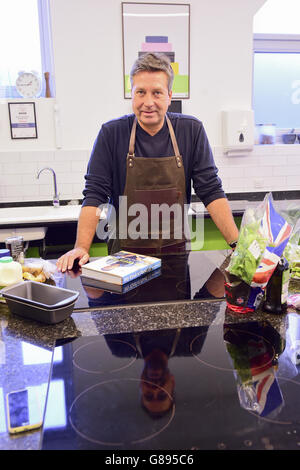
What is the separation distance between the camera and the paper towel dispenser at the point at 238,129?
3.54 m

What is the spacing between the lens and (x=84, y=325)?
117cm

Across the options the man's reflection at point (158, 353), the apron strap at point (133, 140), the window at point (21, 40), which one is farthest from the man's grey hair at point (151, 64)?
the window at point (21, 40)

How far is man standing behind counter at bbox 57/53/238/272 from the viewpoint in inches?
83.4

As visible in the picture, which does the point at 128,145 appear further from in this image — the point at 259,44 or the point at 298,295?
the point at 259,44

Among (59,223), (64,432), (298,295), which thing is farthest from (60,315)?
(59,223)

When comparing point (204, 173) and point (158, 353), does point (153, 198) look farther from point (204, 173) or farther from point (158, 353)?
point (158, 353)

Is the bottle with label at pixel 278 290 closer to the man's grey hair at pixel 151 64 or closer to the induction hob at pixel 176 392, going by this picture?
the induction hob at pixel 176 392

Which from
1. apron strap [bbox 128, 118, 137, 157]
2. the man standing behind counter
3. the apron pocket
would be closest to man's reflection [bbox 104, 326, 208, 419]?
the man standing behind counter

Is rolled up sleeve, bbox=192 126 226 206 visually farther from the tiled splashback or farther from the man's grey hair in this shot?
the tiled splashback

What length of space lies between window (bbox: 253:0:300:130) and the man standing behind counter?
1.89 meters

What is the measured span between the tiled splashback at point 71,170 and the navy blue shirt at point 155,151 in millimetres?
1344

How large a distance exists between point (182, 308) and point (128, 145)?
3.87ft

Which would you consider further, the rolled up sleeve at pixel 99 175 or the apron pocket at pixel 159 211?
the apron pocket at pixel 159 211

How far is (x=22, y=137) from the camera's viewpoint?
3453 mm
